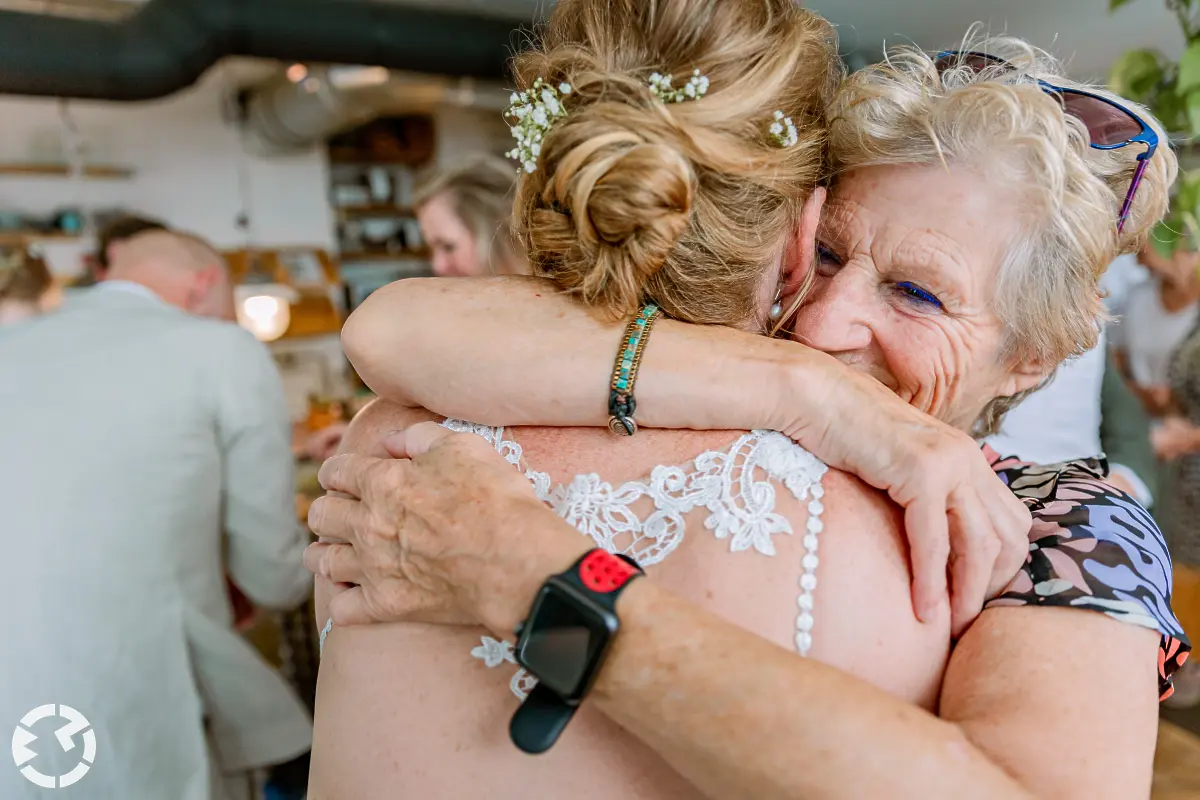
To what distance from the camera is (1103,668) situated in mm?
754

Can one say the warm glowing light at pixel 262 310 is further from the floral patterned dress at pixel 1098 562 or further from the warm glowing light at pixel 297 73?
the floral patterned dress at pixel 1098 562

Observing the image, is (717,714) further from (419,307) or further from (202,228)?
(202,228)

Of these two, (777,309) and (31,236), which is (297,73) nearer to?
(31,236)

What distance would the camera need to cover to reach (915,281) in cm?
103

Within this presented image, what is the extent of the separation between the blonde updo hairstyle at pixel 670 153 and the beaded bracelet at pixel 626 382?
34 millimetres

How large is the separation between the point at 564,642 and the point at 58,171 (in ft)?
21.5

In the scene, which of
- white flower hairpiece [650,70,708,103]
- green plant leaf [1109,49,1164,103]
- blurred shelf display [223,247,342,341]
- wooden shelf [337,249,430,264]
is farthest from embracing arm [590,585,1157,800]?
wooden shelf [337,249,430,264]

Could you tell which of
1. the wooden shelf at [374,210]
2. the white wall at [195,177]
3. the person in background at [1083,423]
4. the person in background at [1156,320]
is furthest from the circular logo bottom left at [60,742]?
the wooden shelf at [374,210]

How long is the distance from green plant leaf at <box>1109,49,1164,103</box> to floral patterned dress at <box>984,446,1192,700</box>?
6.29ft

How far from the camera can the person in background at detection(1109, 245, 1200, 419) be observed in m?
3.58

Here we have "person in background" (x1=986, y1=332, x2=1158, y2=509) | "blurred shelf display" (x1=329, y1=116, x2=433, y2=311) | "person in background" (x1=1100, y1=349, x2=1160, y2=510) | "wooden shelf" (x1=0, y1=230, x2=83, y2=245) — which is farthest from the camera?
"blurred shelf display" (x1=329, y1=116, x2=433, y2=311)

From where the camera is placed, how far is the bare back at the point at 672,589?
74 centimetres

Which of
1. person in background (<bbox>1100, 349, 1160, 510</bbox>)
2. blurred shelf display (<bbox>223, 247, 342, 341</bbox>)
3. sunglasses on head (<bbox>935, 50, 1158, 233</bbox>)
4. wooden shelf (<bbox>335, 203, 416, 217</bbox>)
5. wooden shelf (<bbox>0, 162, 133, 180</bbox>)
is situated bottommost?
blurred shelf display (<bbox>223, 247, 342, 341</bbox>)

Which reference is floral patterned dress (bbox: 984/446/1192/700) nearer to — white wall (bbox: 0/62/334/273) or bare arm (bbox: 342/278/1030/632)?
bare arm (bbox: 342/278/1030/632)
